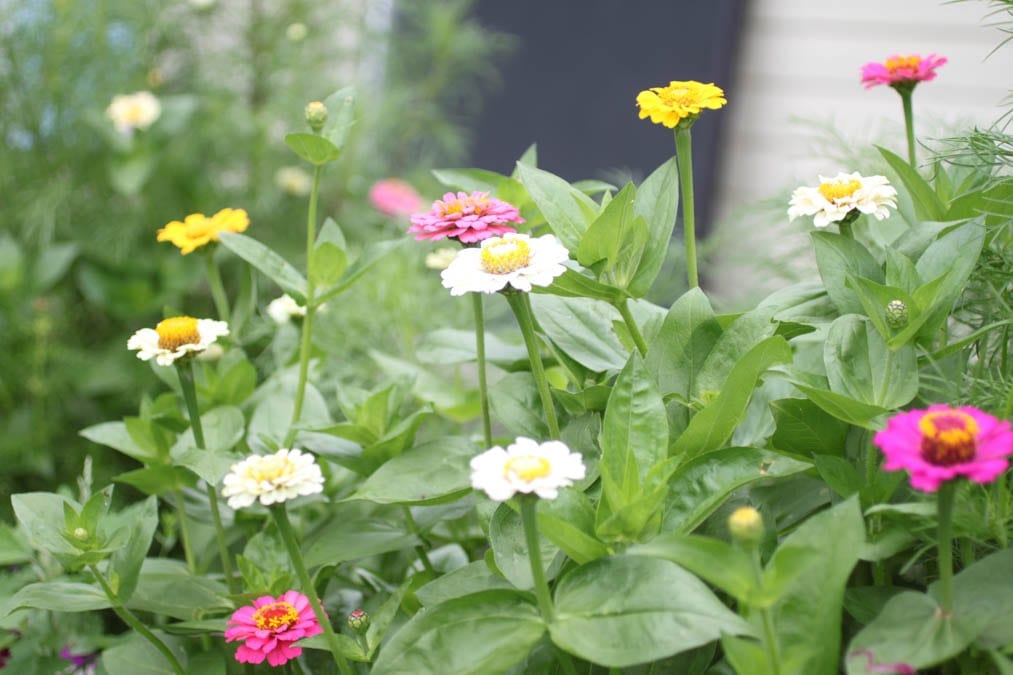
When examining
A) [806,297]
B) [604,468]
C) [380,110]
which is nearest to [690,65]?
[380,110]

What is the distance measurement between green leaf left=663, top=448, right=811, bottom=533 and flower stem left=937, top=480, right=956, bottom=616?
0.07 m

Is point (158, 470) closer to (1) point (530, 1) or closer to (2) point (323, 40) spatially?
(2) point (323, 40)

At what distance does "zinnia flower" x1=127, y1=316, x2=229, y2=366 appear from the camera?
46 cm

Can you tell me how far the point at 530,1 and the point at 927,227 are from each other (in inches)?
52.5

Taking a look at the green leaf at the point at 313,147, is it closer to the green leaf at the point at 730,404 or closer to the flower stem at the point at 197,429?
the flower stem at the point at 197,429

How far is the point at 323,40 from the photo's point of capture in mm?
1489

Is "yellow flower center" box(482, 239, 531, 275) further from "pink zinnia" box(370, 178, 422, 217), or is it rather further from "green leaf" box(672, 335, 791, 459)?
"pink zinnia" box(370, 178, 422, 217)

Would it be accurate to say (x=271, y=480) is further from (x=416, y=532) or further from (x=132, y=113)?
(x=132, y=113)

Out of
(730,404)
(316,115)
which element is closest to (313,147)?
(316,115)

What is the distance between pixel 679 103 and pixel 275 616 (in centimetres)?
27

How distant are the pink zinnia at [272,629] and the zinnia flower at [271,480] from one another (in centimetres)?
5

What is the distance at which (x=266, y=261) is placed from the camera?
1.67ft

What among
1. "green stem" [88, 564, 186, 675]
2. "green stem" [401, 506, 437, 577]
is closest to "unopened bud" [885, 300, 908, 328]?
"green stem" [401, 506, 437, 577]

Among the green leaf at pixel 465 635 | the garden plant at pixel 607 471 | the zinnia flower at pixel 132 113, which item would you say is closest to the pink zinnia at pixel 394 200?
the zinnia flower at pixel 132 113
